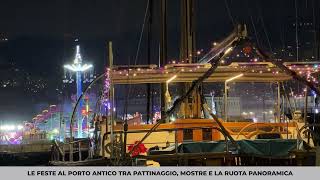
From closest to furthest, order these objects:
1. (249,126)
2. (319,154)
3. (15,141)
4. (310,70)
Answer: (319,154) < (249,126) < (310,70) < (15,141)

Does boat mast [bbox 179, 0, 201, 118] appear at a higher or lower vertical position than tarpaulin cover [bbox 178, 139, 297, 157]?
higher

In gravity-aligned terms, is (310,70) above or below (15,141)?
above

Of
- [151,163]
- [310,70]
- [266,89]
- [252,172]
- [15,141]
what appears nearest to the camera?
[252,172]

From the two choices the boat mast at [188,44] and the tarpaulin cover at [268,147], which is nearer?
the tarpaulin cover at [268,147]

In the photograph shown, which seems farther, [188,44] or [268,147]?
[188,44]

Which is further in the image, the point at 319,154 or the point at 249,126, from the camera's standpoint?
the point at 249,126

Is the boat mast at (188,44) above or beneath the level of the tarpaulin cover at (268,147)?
above

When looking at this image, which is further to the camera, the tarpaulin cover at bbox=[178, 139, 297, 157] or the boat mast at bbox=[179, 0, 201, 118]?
the boat mast at bbox=[179, 0, 201, 118]

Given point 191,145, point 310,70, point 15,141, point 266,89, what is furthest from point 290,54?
point 191,145

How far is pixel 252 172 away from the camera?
303 inches

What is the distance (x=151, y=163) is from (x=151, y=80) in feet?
15.6

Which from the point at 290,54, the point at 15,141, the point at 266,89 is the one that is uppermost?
the point at 290,54

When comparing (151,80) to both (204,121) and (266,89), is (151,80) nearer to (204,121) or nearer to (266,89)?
(204,121)

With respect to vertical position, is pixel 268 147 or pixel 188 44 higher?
pixel 188 44
